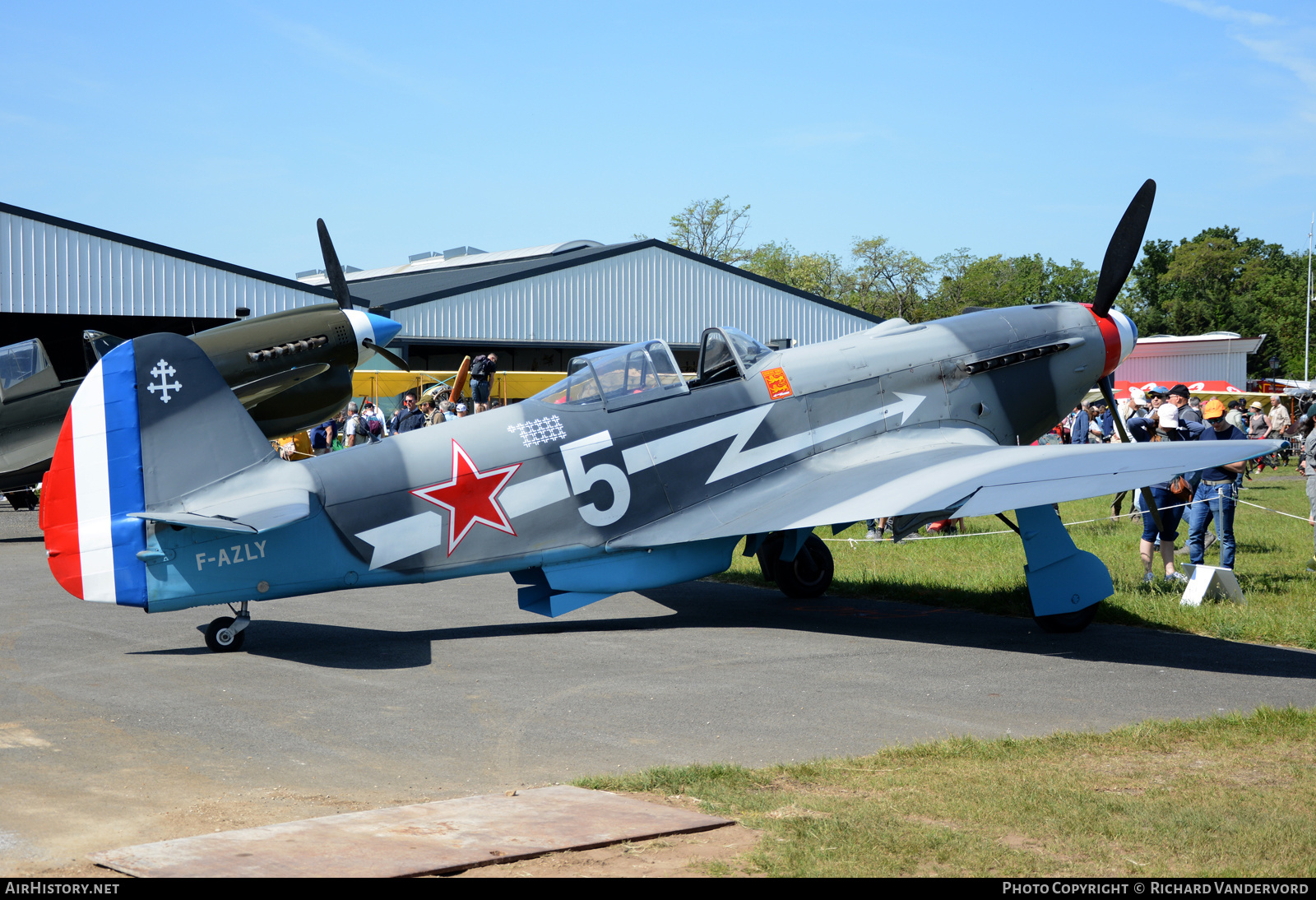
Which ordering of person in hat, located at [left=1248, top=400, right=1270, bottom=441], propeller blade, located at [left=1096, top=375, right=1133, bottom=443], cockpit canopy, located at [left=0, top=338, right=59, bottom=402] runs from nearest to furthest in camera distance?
propeller blade, located at [left=1096, top=375, right=1133, bottom=443], cockpit canopy, located at [left=0, top=338, right=59, bottom=402], person in hat, located at [left=1248, top=400, right=1270, bottom=441]

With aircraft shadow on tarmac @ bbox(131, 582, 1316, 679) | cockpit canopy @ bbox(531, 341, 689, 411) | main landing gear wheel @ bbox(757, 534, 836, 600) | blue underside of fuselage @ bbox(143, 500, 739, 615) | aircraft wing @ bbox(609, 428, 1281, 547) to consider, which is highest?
cockpit canopy @ bbox(531, 341, 689, 411)

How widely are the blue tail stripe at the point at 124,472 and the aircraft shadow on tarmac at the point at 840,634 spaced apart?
0.85 meters

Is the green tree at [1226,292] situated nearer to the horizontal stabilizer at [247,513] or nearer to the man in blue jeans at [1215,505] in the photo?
the man in blue jeans at [1215,505]

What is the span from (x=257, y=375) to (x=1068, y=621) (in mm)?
11025

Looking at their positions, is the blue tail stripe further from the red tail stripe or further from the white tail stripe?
the red tail stripe

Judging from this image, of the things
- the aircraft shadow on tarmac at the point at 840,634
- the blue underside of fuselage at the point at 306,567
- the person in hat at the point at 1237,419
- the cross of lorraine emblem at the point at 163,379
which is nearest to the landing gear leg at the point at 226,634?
the aircraft shadow on tarmac at the point at 840,634

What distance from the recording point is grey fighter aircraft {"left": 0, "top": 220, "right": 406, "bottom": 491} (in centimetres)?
1494

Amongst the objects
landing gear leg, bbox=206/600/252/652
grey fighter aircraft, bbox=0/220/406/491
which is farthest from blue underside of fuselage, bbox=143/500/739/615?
grey fighter aircraft, bbox=0/220/406/491

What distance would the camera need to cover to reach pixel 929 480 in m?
8.52

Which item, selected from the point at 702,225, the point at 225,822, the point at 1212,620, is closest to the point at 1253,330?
the point at 702,225

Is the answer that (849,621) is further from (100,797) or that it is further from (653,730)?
(100,797)

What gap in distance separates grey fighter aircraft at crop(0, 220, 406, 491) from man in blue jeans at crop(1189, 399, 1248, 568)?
11.1 m

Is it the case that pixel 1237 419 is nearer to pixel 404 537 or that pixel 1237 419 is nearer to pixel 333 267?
pixel 333 267

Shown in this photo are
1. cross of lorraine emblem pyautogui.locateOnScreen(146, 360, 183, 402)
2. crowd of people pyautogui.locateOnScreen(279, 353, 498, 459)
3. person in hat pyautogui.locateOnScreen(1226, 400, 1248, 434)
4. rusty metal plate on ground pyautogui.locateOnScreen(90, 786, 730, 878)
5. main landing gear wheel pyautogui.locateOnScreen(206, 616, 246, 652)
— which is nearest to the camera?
rusty metal plate on ground pyautogui.locateOnScreen(90, 786, 730, 878)
